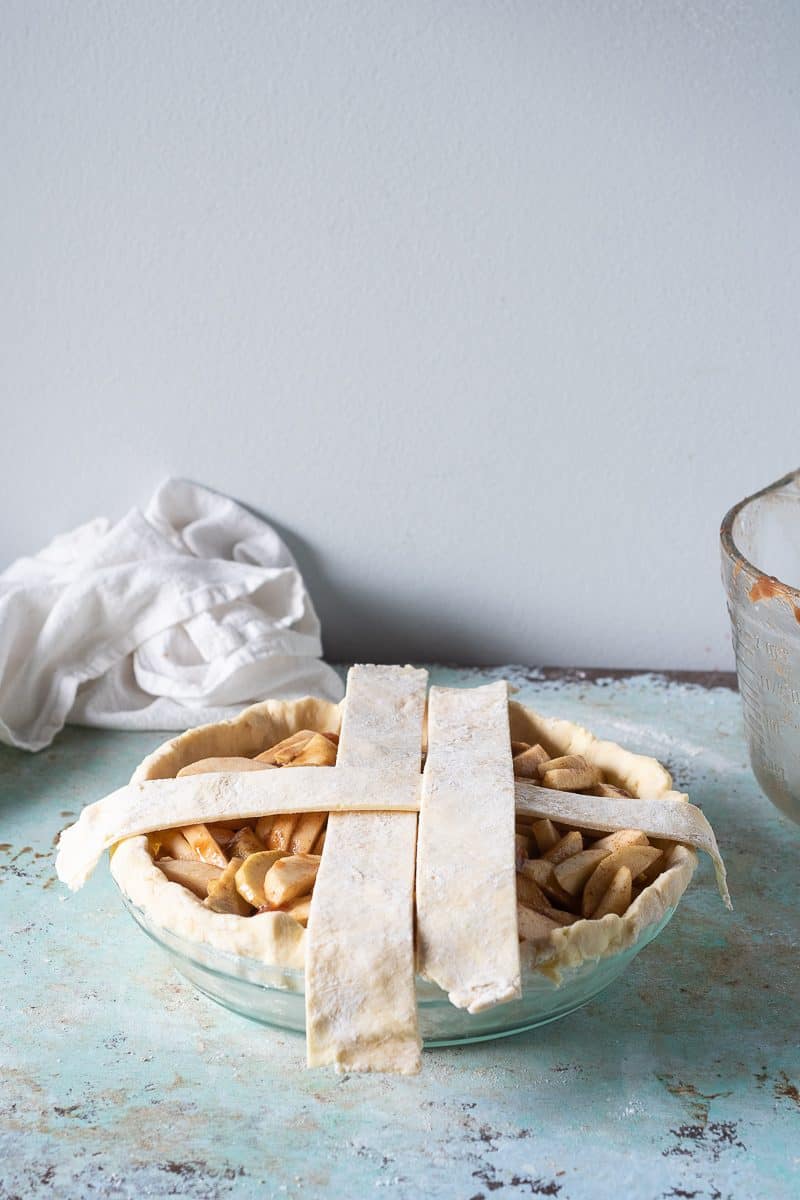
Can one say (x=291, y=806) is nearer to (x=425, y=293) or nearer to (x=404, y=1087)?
(x=404, y=1087)

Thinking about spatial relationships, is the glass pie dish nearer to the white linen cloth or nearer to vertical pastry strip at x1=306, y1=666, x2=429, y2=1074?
vertical pastry strip at x1=306, y1=666, x2=429, y2=1074

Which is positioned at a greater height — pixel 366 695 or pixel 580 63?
pixel 580 63

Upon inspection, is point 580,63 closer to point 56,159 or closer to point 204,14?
point 204,14

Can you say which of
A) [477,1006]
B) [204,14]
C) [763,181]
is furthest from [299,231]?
[477,1006]

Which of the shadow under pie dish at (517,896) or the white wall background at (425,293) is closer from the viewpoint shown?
the shadow under pie dish at (517,896)

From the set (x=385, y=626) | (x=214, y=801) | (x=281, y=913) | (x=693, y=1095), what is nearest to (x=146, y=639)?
(x=385, y=626)

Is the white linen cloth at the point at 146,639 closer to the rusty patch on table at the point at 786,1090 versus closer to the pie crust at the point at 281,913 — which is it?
the pie crust at the point at 281,913

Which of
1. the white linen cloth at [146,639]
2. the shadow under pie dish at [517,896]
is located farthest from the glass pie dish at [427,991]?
the white linen cloth at [146,639]
